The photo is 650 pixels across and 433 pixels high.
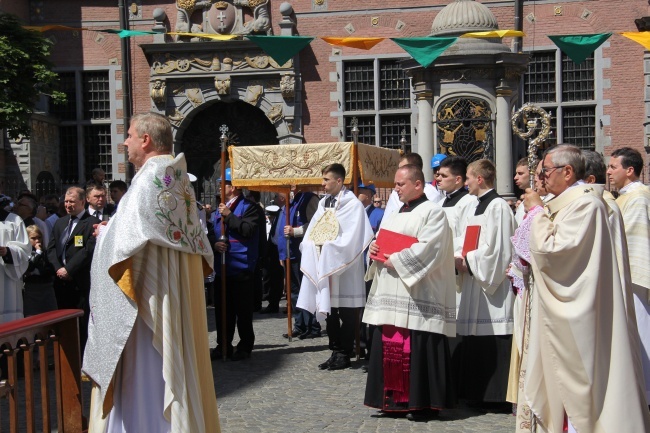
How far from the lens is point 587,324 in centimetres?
554

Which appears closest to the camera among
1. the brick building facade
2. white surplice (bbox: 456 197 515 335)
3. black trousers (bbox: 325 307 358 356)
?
white surplice (bbox: 456 197 515 335)

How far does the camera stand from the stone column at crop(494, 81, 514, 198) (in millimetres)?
14461

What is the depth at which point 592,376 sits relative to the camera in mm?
5531

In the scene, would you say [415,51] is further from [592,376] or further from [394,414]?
[592,376]

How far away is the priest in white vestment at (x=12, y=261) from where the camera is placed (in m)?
9.18

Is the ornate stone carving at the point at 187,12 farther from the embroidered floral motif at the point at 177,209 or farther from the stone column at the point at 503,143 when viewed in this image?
the embroidered floral motif at the point at 177,209

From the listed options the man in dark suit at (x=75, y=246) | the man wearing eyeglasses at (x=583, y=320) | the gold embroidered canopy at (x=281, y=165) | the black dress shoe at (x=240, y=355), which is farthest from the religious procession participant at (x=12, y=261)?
the man wearing eyeglasses at (x=583, y=320)

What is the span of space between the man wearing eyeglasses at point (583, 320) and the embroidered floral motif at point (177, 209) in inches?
78.5

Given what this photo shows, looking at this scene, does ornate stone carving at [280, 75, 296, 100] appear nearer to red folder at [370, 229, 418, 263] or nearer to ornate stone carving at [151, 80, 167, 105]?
ornate stone carving at [151, 80, 167, 105]

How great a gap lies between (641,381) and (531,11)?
62.1 ft

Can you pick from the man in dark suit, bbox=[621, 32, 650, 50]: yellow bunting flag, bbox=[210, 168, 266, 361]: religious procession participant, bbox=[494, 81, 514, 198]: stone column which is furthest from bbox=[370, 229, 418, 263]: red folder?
bbox=[494, 81, 514, 198]: stone column

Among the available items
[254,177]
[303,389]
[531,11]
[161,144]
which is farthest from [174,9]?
[161,144]

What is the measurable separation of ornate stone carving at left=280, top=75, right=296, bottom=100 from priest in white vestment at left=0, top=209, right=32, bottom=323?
14.9 meters

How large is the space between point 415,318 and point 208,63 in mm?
17741
